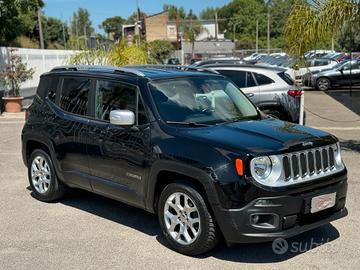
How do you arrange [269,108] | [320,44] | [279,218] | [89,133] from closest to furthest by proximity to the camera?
[279,218]
[89,133]
[320,44]
[269,108]

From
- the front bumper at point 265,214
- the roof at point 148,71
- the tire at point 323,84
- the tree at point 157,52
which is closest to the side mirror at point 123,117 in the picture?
the roof at point 148,71

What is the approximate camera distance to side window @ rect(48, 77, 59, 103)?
6.72m

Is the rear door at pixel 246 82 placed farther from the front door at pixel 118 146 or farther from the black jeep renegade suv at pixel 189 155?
the front door at pixel 118 146

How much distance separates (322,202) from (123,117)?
2099mm

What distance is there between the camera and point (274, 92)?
36.9 feet

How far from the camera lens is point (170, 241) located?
5.08 meters

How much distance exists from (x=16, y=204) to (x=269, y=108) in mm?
6277

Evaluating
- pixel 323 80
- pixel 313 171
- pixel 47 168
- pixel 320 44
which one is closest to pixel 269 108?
pixel 320 44

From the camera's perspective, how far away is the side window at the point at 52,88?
6.72 meters

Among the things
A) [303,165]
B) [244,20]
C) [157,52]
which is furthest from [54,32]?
[303,165]

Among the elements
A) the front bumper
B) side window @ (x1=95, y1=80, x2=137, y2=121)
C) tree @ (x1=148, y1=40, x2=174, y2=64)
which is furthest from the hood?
tree @ (x1=148, y1=40, x2=174, y2=64)

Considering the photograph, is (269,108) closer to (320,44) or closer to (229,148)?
→ (320,44)

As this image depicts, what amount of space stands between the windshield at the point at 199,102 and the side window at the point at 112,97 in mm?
283

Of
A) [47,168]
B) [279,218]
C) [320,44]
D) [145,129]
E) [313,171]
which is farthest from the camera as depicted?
[320,44]
